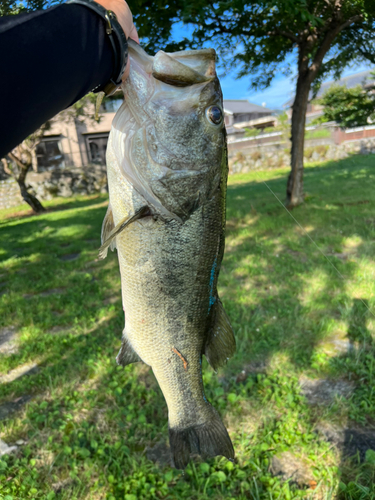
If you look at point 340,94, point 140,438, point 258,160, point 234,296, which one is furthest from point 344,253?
point 340,94

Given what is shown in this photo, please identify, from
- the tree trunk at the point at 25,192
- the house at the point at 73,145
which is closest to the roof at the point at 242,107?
the house at the point at 73,145

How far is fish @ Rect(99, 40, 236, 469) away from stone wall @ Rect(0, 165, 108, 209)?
55.2 feet

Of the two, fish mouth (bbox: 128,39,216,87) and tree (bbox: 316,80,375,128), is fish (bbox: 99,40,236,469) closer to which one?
fish mouth (bbox: 128,39,216,87)

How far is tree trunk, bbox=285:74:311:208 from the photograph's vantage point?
7.96 meters

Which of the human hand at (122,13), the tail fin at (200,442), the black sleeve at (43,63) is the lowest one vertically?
the tail fin at (200,442)

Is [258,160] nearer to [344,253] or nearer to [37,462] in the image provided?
[344,253]

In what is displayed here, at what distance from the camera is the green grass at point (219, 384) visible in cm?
236

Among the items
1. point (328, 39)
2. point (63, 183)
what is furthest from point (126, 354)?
point (63, 183)

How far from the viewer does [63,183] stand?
58.0 ft

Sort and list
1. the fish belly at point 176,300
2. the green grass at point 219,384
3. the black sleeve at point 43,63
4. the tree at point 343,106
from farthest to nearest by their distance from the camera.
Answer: the tree at point 343,106 → the green grass at point 219,384 → the fish belly at point 176,300 → the black sleeve at point 43,63

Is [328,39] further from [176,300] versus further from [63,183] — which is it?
[63,183]

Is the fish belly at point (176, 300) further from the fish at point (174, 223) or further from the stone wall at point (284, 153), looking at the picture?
the stone wall at point (284, 153)

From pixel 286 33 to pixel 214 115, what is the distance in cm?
716

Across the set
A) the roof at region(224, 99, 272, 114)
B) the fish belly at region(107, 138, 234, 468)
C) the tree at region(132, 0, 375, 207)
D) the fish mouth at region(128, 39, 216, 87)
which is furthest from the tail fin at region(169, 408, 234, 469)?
the roof at region(224, 99, 272, 114)
